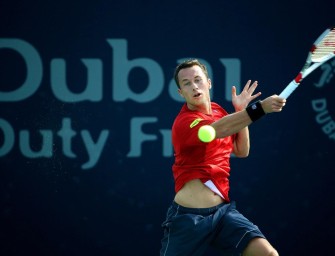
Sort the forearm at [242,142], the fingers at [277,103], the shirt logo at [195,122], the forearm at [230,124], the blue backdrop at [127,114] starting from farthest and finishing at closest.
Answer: the blue backdrop at [127,114] < the forearm at [242,142] < the shirt logo at [195,122] < the forearm at [230,124] < the fingers at [277,103]

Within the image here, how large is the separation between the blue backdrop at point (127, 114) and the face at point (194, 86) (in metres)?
1.40

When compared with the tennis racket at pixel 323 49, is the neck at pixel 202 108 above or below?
below

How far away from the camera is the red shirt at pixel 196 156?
13.0 feet

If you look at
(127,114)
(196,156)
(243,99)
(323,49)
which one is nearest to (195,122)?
(196,156)

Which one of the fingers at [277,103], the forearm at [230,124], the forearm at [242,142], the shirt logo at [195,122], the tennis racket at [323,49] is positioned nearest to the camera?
the fingers at [277,103]

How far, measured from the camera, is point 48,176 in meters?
5.48

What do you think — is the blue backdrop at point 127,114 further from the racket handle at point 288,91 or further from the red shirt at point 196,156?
the racket handle at point 288,91

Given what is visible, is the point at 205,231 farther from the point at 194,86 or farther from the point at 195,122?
the point at 194,86

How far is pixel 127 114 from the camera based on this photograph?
5527 mm

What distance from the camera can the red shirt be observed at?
3.96 meters

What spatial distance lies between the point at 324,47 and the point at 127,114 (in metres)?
1.80

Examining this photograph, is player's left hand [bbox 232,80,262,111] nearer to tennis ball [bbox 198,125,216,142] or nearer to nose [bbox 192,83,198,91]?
nose [bbox 192,83,198,91]

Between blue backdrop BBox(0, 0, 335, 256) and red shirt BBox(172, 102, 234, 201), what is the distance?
4.86 feet

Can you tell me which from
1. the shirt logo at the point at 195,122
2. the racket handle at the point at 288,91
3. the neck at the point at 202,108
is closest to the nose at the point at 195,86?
the neck at the point at 202,108
